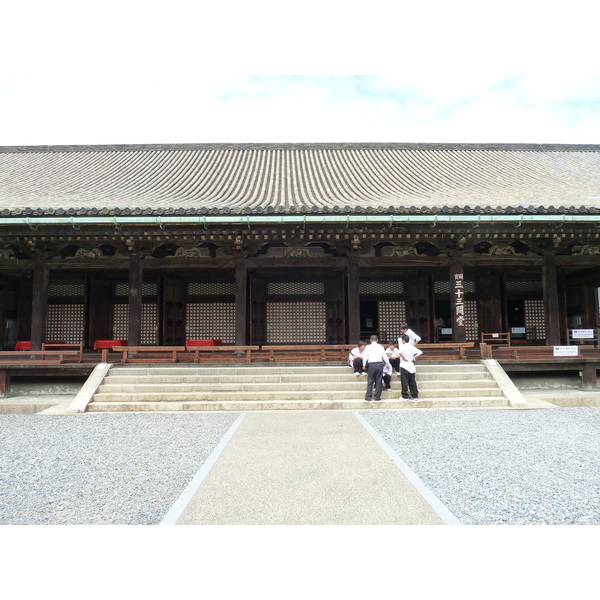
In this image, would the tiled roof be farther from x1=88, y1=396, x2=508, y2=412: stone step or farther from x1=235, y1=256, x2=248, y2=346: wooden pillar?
x1=88, y1=396, x2=508, y2=412: stone step

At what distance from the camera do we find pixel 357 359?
27.9 ft

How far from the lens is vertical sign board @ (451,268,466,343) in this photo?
9609mm

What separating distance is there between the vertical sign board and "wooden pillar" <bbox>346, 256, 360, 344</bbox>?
2355 millimetres

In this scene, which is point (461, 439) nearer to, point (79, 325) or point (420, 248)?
point (420, 248)

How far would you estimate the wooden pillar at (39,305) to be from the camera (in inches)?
369

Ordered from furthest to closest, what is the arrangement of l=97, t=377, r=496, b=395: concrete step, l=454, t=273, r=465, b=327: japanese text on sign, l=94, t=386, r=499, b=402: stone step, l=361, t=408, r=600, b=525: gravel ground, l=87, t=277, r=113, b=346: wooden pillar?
l=87, t=277, r=113, b=346: wooden pillar < l=454, t=273, r=465, b=327: japanese text on sign < l=97, t=377, r=496, b=395: concrete step < l=94, t=386, r=499, b=402: stone step < l=361, t=408, r=600, b=525: gravel ground

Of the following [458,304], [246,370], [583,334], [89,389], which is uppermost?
[458,304]

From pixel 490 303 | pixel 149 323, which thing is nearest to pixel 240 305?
pixel 149 323

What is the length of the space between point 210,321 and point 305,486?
30.8ft

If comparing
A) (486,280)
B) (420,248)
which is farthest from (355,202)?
(486,280)

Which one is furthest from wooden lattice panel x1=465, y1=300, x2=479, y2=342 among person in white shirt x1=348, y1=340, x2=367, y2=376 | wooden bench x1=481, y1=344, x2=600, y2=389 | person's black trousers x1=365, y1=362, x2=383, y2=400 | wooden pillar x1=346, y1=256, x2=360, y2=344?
person's black trousers x1=365, y1=362, x2=383, y2=400

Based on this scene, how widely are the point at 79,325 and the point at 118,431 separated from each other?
7.57 meters

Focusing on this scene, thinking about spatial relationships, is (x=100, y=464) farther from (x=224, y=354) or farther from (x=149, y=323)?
(x=149, y=323)

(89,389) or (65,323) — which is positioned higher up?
(65,323)
